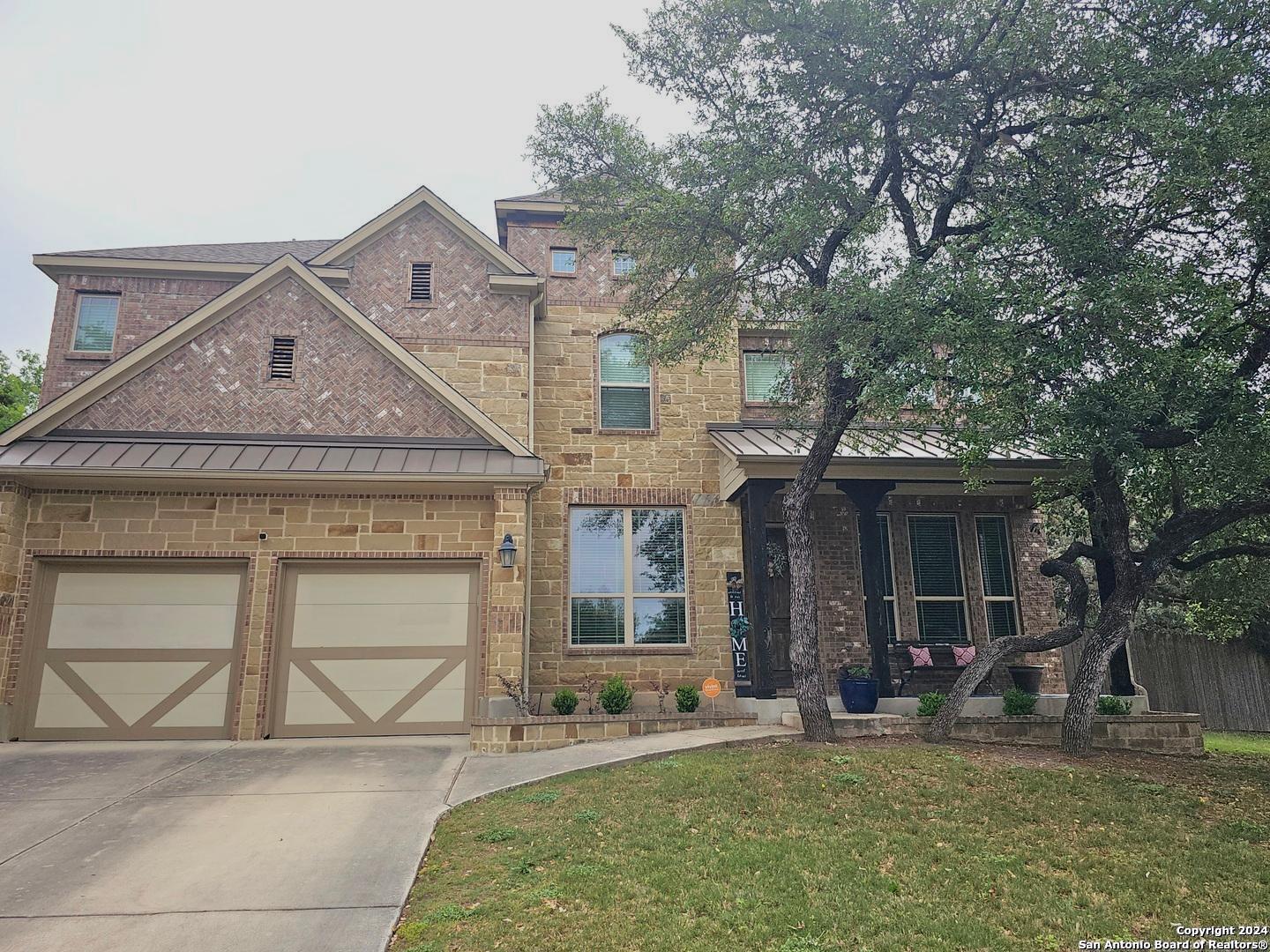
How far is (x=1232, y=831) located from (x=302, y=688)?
32.3 ft

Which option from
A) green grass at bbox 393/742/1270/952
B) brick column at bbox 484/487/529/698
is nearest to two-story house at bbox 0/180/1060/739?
→ brick column at bbox 484/487/529/698

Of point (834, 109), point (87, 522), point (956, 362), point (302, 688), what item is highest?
point (834, 109)

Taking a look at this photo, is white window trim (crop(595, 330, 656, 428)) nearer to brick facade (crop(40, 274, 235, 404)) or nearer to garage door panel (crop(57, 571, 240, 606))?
garage door panel (crop(57, 571, 240, 606))

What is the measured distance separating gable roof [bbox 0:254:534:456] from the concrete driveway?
4.38 meters

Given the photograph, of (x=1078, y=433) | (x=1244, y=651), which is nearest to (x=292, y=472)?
(x=1078, y=433)

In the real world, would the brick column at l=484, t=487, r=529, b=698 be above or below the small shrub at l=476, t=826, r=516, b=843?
above

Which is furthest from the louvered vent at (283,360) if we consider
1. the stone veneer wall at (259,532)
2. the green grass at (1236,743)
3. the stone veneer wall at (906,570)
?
the green grass at (1236,743)

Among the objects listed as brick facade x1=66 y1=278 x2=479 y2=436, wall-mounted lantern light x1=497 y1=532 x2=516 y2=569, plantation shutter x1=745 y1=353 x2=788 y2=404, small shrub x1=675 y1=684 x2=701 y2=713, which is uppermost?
plantation shutter x1=745 y1=353 x2=788 y2=404

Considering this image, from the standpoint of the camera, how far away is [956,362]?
318 inches

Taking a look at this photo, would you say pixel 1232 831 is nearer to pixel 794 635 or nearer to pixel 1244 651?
pixel 794 635

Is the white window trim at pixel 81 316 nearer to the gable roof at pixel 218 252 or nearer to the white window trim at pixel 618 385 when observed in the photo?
the gable roof at pixel 218 252

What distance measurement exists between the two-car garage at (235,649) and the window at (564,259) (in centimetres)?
599

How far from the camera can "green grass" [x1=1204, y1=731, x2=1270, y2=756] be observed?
11.6 metres

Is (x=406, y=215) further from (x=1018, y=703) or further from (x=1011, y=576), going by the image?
(x=1018, y=703)
